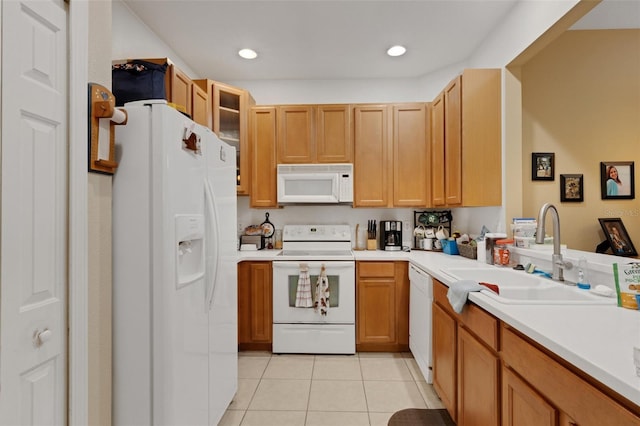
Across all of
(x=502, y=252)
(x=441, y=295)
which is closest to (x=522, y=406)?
(x=441, y=295)

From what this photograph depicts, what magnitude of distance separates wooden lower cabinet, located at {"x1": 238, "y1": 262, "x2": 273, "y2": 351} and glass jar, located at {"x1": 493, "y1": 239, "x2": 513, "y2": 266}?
6.09 feet

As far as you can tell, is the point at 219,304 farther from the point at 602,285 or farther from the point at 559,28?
the point at 559,28

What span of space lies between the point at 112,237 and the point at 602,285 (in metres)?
2.18

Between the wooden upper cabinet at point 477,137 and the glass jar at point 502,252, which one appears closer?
the glass jar at point 502,252

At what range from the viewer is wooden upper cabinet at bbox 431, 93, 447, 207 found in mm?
2840

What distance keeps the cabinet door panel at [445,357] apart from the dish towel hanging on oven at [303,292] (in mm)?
1097

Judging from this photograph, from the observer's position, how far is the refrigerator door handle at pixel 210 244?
62.5 inches

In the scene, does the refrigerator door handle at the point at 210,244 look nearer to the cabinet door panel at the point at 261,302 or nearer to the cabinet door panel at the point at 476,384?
the cabinet door panel at the point at 261,302

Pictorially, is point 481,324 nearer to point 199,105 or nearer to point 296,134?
point 296,134

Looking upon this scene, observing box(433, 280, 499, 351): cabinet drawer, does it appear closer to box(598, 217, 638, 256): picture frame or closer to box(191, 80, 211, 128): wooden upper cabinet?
box(598, 217, 638, 256): picture frame

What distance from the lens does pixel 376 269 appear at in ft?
9.19

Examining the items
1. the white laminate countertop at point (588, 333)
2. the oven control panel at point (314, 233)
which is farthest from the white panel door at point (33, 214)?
the oven control panel at point (314, 233)

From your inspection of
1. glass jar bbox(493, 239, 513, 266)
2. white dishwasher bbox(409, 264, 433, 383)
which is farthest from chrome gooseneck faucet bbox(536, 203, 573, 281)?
white dishwasher bbox(409, 264, 433, 383)

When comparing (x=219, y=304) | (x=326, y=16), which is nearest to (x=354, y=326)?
(x=219, y=304)
